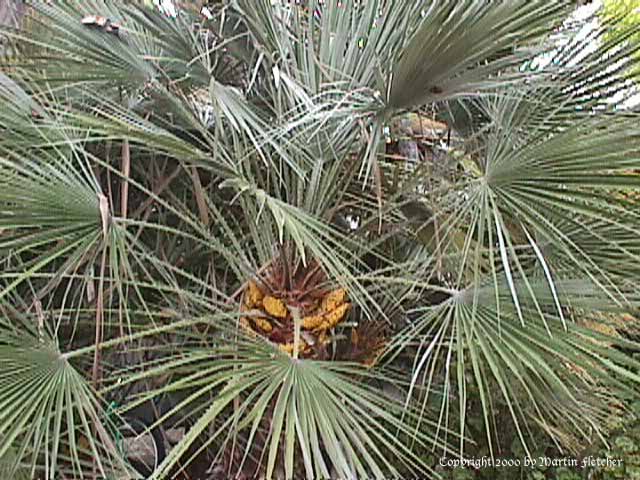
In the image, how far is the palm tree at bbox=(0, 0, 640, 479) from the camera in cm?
105

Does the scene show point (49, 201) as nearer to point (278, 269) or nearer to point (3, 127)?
point (3, 127)

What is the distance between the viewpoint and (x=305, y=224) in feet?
3.98

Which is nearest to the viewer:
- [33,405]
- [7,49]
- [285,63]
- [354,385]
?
[33,405]

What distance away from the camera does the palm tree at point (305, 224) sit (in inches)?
41.3

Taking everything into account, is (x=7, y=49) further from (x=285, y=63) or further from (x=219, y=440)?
(x=219, y=440)

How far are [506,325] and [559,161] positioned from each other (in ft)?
1.08

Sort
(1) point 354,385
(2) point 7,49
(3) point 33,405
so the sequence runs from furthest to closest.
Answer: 1. (2) point 7,49
2. (1) point 354,385
3. (3) point 33,405

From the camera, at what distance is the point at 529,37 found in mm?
1082

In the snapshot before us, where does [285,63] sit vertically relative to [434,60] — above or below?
above

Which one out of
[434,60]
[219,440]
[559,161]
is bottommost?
[219,440]

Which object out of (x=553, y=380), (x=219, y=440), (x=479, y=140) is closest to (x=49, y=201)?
(x=219, y=440)

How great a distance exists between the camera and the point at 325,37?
1.42 meters

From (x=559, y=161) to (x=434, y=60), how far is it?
275 mm

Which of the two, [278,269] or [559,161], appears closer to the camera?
[559,161]
